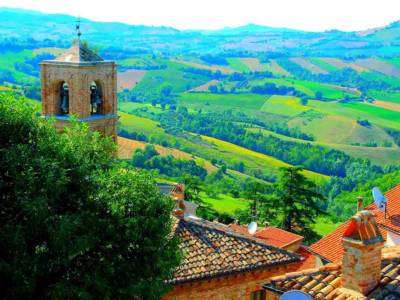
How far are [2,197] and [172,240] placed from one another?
4243 millimetres

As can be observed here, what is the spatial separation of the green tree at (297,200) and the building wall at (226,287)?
27979 millimetres

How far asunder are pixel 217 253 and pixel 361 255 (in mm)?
7339

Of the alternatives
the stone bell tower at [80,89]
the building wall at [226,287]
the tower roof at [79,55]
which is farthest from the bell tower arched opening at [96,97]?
the building wall at [226,287]

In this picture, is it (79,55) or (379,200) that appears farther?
(79,55)

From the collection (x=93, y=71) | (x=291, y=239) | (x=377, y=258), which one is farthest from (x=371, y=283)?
(x=291, y=239)

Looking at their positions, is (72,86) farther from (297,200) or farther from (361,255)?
(297,200)

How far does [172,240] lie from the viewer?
14.9 meters

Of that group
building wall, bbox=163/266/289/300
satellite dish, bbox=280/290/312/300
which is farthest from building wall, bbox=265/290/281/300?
building wall, bbox=163/266/289/300

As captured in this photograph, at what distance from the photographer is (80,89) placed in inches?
1192

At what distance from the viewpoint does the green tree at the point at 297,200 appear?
4659cm

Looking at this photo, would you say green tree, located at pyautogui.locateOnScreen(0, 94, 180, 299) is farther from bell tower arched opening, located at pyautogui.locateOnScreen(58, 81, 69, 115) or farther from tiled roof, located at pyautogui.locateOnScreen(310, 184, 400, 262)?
bell tower arched opening, located at pyautogui.locateOnScreen(58, 81, 69, 115)

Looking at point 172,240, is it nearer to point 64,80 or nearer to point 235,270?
point 235,270

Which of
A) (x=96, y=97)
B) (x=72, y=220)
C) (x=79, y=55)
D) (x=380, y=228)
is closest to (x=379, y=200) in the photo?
(x=380, y=228)

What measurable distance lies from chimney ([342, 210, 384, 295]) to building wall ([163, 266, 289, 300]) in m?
6.17
